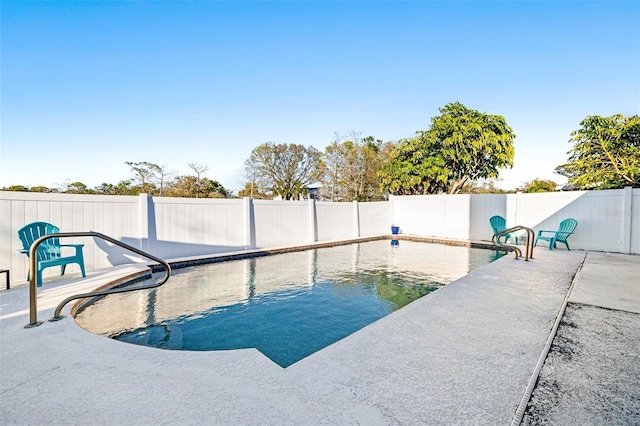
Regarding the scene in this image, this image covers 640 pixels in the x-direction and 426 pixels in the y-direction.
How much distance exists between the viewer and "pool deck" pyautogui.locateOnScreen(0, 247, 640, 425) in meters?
1.52

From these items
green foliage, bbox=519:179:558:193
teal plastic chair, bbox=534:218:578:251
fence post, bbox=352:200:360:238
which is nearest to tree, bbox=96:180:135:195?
fence post, bbox=352:200:360:238

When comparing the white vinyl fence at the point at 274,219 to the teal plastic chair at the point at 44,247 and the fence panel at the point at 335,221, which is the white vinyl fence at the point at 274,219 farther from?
the teal plastic chair at the point at 44,247

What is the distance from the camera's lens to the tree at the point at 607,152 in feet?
41.7

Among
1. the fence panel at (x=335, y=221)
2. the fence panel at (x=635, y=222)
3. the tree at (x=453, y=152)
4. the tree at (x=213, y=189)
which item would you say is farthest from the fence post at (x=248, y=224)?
the tree at (x=213, y=189)

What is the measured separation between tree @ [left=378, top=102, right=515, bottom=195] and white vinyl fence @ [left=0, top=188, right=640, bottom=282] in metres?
3.11

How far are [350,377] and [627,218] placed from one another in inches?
372

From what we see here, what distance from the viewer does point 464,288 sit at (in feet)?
13.4

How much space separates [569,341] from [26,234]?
675 centimetres

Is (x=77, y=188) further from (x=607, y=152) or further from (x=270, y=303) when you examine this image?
(x=607, y=152)

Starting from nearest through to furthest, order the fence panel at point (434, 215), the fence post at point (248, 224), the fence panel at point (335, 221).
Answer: the fence post at point (248, 224) < the fence panel at point (335, 221) < the fence panel at point (434, 215)

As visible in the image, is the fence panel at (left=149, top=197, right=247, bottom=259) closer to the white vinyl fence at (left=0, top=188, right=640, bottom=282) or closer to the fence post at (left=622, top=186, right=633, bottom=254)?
the white vinyl fence at (left=0, top=188, right=640, bottom=282)

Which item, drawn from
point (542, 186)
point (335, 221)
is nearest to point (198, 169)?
point (335, 221)

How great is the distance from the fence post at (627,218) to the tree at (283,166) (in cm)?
1979

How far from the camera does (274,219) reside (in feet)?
29.1
